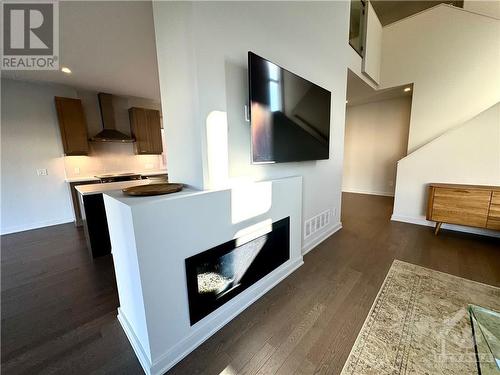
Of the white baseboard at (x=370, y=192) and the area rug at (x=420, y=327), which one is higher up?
the white baseboard at (x=370, y=192)

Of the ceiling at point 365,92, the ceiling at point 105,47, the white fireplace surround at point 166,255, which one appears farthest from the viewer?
the ceiling at point 365,92

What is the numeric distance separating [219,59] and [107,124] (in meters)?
4.08

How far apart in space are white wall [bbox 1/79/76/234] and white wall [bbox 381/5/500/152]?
6.60 metres

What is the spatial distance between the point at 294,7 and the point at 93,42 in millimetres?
2478

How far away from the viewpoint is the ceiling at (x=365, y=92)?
382cm

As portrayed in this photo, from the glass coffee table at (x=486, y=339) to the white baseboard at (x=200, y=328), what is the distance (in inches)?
52.3

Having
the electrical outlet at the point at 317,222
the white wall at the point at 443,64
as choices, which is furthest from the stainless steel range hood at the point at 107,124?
the white wall at the point at 443,64

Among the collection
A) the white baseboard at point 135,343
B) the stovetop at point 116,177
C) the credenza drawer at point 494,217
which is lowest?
the white baseboard at point 135,343

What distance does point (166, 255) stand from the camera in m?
1.15

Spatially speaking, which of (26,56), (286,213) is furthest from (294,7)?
(26,56)

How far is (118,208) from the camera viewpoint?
1.14m

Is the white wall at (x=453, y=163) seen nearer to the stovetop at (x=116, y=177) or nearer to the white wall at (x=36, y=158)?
the stovetop at (x=116, y=177)

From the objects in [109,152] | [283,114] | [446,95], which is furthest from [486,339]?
[109,152]

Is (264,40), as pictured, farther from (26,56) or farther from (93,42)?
(26,56)
